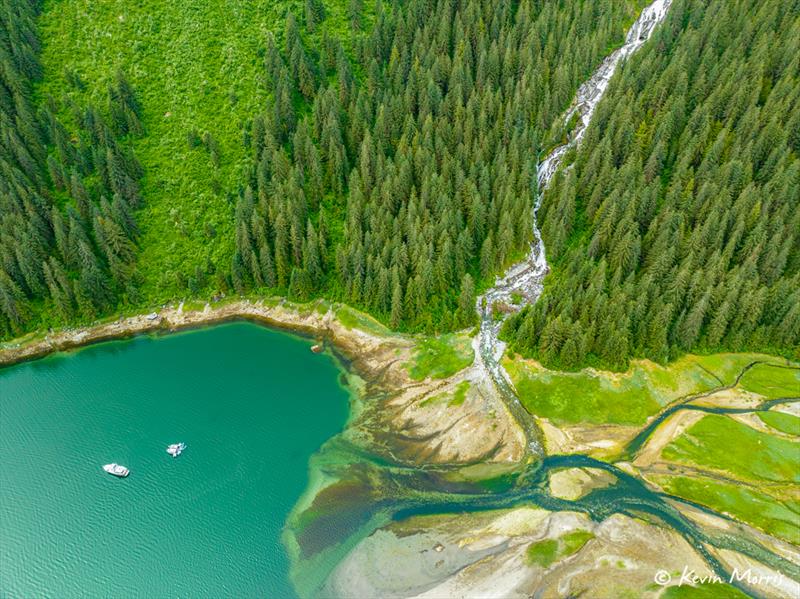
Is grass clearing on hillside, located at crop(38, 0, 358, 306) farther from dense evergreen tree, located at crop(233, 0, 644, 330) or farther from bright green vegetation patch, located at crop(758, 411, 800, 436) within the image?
bright green vegetation patch, located at crop(758, 411, 800, 436)

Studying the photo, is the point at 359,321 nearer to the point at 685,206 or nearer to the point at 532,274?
→ the point at 532,274

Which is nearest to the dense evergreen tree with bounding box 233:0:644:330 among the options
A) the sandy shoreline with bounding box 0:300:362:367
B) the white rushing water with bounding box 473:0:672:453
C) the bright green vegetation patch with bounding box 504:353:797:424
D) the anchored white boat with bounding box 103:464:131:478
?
the white rushing water with bounding box 473:0:672:453

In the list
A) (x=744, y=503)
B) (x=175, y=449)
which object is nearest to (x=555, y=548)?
(x=744, y=503)

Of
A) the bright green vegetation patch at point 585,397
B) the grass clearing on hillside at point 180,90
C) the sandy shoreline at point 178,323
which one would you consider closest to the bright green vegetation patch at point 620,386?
the bright green vegetation patch at point 585,397

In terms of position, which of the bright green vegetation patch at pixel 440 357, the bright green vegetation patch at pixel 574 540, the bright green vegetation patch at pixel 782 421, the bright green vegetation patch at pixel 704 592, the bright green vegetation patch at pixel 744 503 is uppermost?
the bright green vegetation patch at pixel 440 357

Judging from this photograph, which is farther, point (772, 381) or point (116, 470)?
point (772, 381)

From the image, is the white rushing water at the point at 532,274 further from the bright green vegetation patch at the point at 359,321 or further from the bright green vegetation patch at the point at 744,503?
the bright green vegetation patch at the point at 744,503
